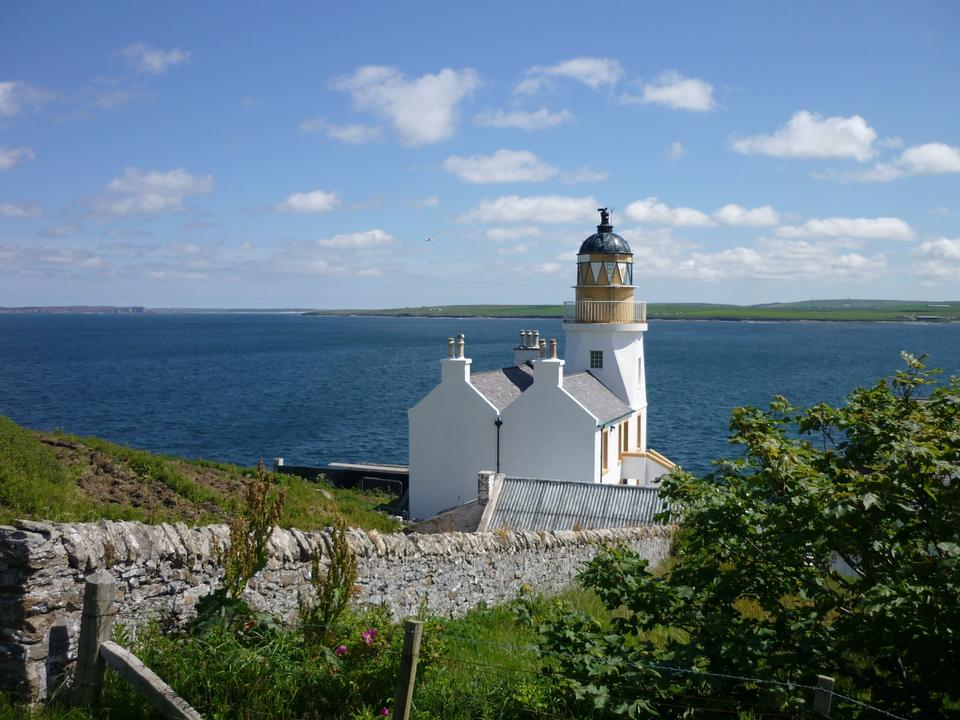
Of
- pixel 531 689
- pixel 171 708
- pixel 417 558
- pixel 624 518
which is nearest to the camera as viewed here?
pixel 171 708

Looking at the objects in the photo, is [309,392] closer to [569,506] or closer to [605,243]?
[605,243]

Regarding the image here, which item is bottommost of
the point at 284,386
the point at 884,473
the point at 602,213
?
the point at 284,386

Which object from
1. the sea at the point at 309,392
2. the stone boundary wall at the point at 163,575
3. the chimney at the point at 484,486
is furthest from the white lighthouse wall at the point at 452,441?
the stone boundary wall at the point at 163,575

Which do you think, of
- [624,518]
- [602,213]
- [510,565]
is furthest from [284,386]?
[510,565]

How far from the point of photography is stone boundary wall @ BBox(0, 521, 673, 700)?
6.10 metres

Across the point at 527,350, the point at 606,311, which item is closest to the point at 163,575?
the point at 606,311

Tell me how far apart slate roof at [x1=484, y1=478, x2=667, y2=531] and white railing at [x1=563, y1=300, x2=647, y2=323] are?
30.0ft

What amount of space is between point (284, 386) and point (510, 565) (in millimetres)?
70491

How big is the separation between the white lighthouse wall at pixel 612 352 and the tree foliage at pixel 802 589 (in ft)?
67.2

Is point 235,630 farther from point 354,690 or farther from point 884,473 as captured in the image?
point 884,473

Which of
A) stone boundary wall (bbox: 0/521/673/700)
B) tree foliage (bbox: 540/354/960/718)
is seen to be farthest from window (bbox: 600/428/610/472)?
tree foliage (bbox: 540/354/960/718)

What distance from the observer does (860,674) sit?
6320mm

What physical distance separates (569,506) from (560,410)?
502cm

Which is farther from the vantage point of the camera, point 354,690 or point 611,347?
point 611,347
